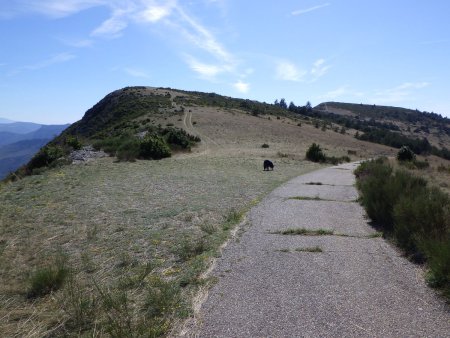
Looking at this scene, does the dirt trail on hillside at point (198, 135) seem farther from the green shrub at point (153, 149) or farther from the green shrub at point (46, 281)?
the green shrub at point (46, 281)

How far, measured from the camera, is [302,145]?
154 feet

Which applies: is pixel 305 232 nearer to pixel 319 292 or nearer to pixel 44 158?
pixel 319 292

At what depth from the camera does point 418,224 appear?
7.52 m

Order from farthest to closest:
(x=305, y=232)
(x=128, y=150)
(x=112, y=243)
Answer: (x=128, y=150) < (x=305, y=232) < (x=112, y=243)

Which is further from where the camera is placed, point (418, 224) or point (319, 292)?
point (418, 224)

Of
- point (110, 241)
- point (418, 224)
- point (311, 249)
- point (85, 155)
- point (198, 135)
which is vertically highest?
point (198, 135)

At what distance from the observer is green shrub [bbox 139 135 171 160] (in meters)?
29.4

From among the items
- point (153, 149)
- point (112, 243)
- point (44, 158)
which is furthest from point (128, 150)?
point (112, 243)

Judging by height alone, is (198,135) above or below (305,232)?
above

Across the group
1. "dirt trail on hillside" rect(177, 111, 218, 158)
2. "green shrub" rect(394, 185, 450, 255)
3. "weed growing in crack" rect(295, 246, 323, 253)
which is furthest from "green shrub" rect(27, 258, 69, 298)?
"dirt trail on hillside" rect(177, 111, 218, 158)

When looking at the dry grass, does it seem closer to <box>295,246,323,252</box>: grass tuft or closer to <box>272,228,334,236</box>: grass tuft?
<box>272,228,334,236</box>: grass tuft

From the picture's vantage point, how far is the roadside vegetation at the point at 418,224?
18.3 ft

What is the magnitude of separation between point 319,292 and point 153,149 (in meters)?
25.3

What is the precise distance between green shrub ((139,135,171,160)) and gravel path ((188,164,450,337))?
2141cm
